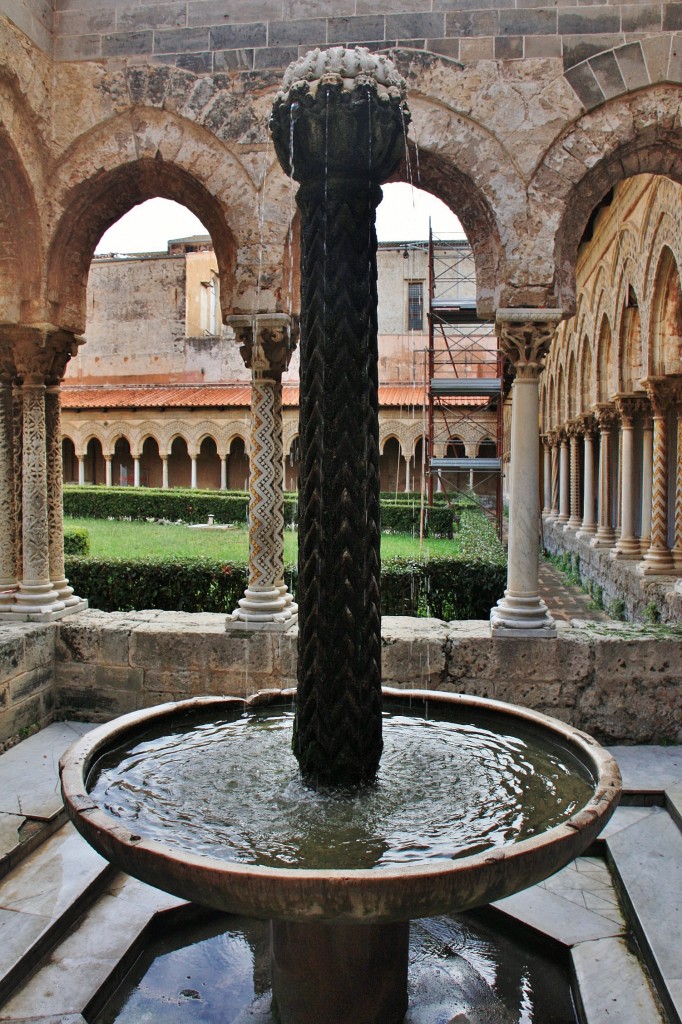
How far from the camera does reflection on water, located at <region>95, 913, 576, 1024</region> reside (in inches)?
92.7

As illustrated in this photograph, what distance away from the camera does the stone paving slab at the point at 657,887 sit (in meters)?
2.46

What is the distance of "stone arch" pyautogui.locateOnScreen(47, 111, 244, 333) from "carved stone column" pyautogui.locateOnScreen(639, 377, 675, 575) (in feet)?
18.7

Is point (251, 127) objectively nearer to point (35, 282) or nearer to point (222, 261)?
point (222, 261)

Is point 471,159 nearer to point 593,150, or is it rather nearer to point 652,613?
point 593,150

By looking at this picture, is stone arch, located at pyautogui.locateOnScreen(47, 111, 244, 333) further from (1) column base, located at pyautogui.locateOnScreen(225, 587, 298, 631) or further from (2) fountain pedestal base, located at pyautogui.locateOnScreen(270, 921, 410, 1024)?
(2) fountain pedestal base, located at pyautogui.locateOnScreen(270, 921, 410, 1024)

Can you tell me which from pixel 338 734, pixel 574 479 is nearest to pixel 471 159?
pixel 338 734

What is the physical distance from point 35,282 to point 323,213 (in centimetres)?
345

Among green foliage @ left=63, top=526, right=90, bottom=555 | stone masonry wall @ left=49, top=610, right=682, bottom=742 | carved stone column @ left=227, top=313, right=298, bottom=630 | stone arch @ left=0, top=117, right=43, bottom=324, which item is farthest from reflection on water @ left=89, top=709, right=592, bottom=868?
green foliage @ left=63, top=526, right=90, bottom=555

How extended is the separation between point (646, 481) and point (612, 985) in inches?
341

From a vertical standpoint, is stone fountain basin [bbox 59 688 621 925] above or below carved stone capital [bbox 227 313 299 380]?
below

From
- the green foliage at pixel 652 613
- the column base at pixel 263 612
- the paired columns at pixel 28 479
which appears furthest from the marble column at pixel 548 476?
the paired columns at pixel 28 479

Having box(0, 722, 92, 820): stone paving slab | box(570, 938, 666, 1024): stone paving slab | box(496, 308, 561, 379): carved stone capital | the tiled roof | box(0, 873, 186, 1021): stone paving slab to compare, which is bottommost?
box(570, 938, 666, 1024): stone paving slab

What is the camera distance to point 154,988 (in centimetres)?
251

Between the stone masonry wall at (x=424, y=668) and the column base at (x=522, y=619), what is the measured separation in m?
0.06
